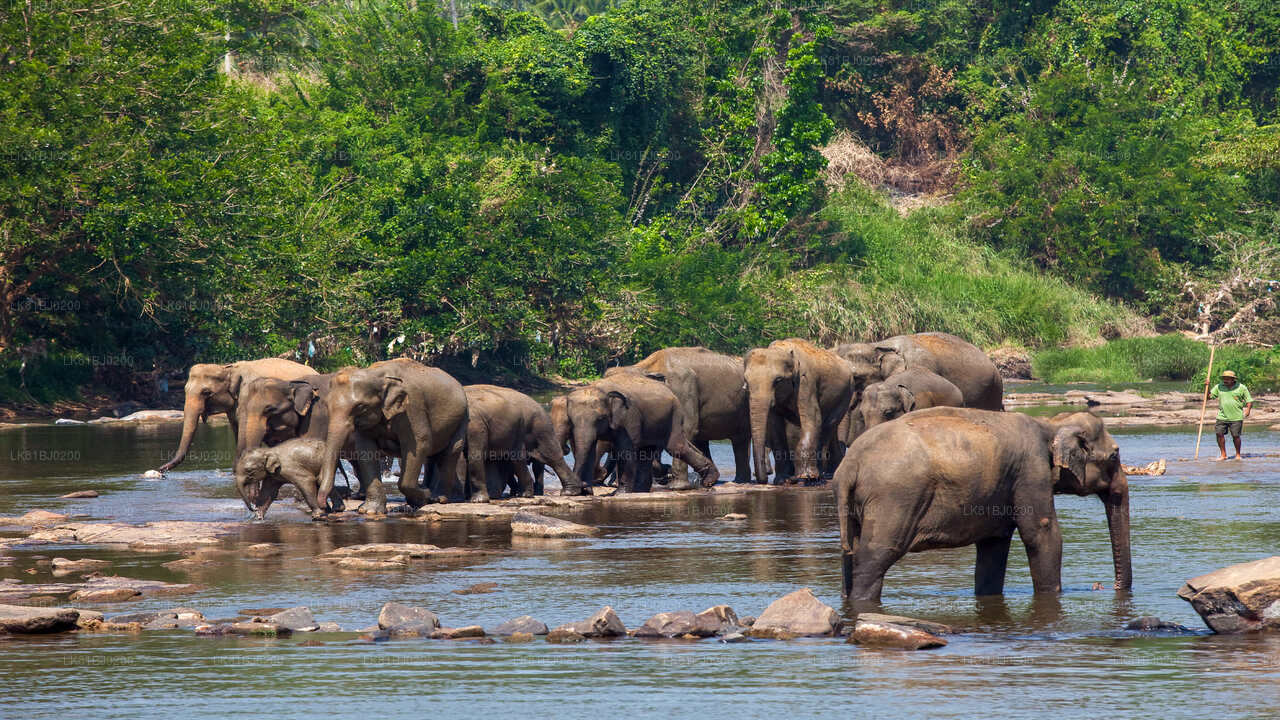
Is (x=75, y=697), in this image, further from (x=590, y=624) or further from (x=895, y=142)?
(x=895, y=142)

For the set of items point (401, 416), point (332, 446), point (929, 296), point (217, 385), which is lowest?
point (332, 446)

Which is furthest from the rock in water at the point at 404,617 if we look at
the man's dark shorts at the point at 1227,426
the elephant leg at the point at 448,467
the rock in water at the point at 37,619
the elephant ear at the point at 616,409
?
the man's dark shorts at the point at 1227,426

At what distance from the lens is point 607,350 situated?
4338cm

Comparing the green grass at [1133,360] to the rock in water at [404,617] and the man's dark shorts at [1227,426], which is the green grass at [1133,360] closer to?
the man's dark shorts at [1227,426]

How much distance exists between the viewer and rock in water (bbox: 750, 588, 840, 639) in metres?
10.3

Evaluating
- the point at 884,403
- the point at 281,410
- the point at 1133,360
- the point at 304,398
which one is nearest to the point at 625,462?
the point at 884,403

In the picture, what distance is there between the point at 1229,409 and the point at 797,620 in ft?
49.0

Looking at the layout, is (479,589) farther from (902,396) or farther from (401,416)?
(902,396)

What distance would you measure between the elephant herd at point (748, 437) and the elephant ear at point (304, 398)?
2 cm

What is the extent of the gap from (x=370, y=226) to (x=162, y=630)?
29.1 m

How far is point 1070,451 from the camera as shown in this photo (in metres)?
11.5

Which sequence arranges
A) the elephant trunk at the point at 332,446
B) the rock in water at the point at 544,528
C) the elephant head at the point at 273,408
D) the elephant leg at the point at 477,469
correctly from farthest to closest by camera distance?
the elephant head at the point at 273,408, the elephant leg at the point at 477,469, the elephant trunk at the point at 332,446, the rock in water at the point at 544,528

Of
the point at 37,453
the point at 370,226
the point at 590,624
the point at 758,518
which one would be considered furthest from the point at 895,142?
the point at 590,624

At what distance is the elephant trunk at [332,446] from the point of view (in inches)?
661
